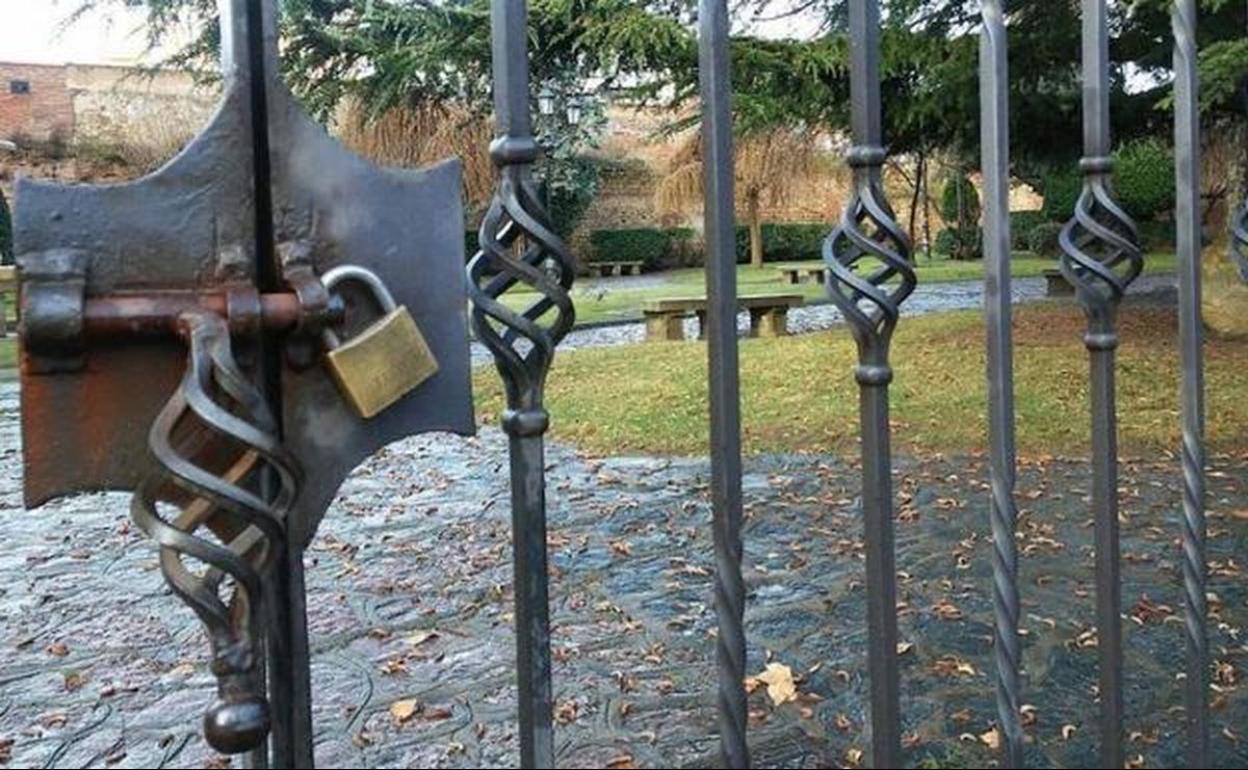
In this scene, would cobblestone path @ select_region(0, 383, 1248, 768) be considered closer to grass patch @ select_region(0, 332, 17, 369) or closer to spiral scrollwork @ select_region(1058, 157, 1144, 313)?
spiral scrollwork @ select_region(1058, 157, 1144, 313)

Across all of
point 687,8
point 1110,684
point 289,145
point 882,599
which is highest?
point 687,8

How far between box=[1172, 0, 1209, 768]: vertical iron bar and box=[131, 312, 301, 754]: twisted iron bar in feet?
3.49

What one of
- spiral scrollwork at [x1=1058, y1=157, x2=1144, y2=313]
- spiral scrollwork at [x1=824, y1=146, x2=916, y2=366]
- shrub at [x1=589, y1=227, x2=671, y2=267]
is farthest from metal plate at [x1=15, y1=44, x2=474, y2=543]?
shrub at [x1=589, y1=227, x2=671, y2=267]

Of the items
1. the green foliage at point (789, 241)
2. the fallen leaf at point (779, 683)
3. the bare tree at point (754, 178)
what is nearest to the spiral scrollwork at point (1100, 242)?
the fallen leaf at point (779, 683)

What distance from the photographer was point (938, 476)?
16.9 ft

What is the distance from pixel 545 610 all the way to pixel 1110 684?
69 centimetres

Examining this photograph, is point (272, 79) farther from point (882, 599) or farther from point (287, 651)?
point (882, 599)

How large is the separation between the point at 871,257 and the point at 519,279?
387 millimetres

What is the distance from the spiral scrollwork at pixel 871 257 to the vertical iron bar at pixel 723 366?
127 mm

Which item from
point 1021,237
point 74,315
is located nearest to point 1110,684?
point 74,315

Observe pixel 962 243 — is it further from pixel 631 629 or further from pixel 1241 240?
pixel 1241 240

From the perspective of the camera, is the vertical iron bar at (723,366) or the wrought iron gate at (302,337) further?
the vertical iron bar at (723,366)

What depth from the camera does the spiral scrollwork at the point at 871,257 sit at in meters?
1.17

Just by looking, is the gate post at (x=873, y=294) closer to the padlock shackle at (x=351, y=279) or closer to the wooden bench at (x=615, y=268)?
the padlock shackle at (x=351, y=279)
